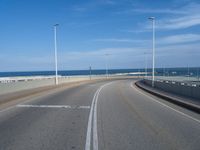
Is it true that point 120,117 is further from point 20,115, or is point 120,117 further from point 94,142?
point 94,142

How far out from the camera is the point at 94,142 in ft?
28.9

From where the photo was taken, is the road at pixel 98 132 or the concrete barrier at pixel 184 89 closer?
the road at pixel 98 132

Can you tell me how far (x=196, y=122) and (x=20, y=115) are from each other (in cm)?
714

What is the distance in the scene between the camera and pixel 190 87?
Result: 2352 cm

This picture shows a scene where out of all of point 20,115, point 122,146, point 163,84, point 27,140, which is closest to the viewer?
point 122,146

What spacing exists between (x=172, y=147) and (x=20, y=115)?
7.90 m

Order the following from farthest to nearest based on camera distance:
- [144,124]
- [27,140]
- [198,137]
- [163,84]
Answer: [163,84] → [144,124] → [198,137] → [27,140]

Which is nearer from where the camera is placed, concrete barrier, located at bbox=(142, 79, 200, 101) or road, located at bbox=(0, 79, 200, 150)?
road, located at bbox=(0, 79, 200, 150)

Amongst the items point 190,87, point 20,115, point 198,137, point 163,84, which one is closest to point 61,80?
point 163,84

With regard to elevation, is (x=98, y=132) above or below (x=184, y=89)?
below

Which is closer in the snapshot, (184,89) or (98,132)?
(98,132)

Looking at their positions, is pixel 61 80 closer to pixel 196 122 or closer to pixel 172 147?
pixel 196 122

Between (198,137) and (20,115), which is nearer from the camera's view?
(198,137)

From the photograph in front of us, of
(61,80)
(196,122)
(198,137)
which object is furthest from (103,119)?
(61,80)
